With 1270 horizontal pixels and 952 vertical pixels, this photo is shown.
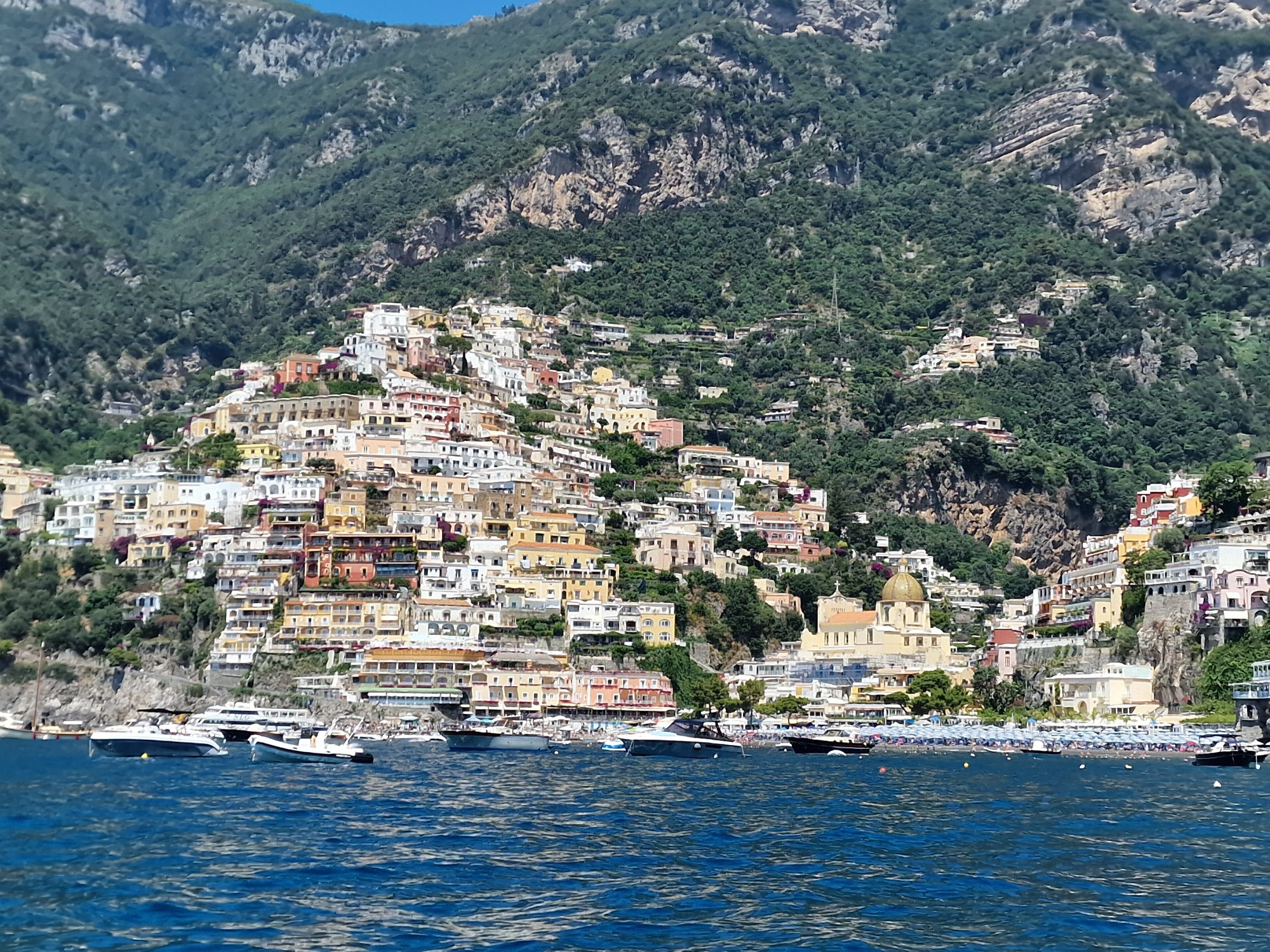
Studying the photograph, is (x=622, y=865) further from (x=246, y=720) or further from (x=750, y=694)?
(x=750, y=694)

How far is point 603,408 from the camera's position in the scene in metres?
160

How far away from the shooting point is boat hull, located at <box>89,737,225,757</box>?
8531 cm

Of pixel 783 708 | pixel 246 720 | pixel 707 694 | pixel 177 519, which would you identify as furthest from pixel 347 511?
pixel 783 708

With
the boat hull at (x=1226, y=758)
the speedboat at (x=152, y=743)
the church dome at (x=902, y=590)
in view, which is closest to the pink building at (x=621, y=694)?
the church dome at (x=902, y=590)

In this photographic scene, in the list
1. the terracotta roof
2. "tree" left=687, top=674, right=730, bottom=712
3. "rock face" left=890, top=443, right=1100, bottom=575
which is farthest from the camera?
"rock face" left=890, top=443, right=1100, bottom=575

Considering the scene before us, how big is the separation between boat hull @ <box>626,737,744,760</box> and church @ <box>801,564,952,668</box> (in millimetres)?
31564

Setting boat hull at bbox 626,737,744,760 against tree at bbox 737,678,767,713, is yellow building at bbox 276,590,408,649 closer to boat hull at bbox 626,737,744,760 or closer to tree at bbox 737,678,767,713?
tree at bbox 737,678,767,713

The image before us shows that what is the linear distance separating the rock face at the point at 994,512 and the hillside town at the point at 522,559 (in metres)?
5.05

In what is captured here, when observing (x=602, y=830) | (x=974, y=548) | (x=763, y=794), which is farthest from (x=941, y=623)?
(x=602, y=830)

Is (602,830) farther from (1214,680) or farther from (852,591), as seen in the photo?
(852,591)

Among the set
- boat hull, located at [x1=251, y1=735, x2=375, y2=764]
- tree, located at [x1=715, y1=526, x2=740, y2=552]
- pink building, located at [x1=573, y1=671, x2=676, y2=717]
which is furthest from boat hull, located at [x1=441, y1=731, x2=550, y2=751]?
tree, located at [x1=715, y1=526, x2=740, y2=552]

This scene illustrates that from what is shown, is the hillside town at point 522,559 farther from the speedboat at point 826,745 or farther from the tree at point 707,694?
the speedboat at point 826,745

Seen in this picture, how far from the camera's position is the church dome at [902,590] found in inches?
5034

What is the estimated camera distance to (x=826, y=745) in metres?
95.8
